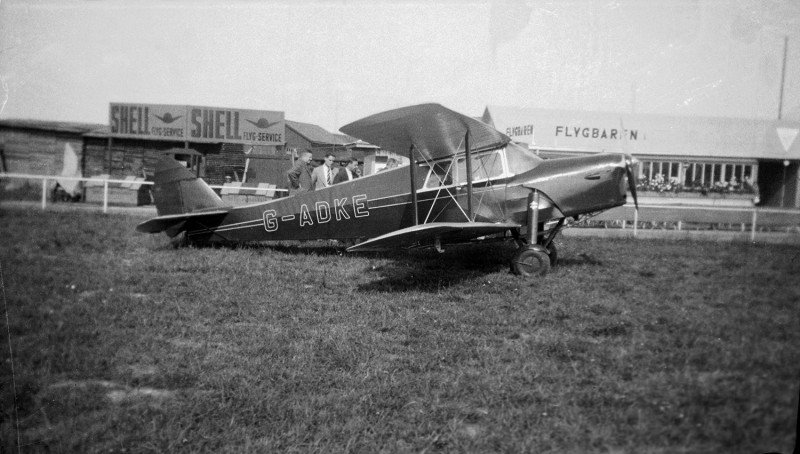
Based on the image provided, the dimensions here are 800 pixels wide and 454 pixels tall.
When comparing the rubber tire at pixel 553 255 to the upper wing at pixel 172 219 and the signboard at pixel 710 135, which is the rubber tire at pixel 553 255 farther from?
the upper wing at pixel 172 219

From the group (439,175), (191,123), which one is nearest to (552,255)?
(439,175)

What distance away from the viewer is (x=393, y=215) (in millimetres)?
7738

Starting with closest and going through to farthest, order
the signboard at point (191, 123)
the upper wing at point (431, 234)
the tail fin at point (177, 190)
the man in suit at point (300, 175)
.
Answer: the upper wing at point (431, 234) < the signboard at point (191, 123) < the tail fin at point (177, 190) < the man in suit at point (300, 175)

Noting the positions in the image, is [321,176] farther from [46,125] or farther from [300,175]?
[46,125]

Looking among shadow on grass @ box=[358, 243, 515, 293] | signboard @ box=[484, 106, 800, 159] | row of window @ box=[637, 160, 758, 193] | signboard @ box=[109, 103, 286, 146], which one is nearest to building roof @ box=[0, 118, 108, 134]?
signboard @ box=[109, 103, 286, 146]

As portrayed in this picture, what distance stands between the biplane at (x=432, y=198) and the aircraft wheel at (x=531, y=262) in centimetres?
Result: 1

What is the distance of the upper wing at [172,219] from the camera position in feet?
25.8

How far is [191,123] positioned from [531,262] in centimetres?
507

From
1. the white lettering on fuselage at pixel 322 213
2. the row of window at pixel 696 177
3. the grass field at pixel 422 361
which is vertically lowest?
the grass field at pixel 422 361

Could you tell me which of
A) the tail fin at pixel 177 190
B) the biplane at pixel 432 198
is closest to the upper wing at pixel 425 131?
the biplane at pixel 432 198

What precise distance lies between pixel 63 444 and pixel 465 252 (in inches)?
255

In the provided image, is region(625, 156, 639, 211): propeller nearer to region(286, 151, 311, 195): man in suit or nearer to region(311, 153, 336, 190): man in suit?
region(311, 153, 336, 190): man in suit

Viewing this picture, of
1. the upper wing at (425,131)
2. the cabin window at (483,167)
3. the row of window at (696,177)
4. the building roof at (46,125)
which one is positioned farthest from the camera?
the cabin window at (483,167)

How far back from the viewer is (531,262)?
6.33 m
